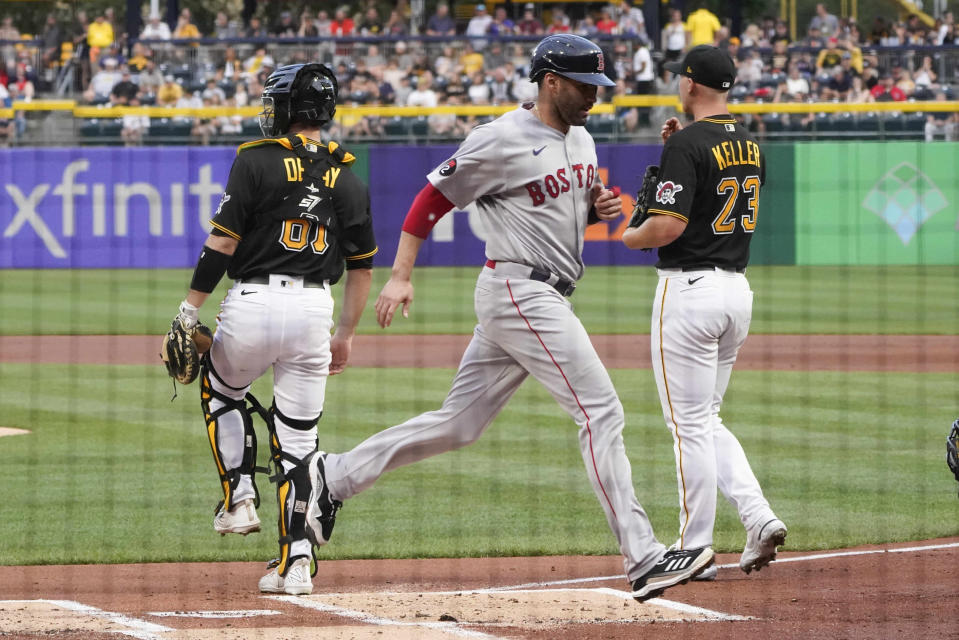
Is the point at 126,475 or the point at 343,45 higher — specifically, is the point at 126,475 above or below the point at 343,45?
below

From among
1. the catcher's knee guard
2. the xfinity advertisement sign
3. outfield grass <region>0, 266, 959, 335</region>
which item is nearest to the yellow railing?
the xfinity advertisement sign

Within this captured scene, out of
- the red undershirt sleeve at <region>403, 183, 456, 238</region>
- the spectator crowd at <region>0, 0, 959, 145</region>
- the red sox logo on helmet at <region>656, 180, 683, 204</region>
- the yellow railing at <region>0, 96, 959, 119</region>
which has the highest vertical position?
the spectator crowd at <region>0, 0, 959, 145</region>

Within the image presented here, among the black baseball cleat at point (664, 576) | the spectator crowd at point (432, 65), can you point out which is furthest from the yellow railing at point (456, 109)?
the black baseball cleat at point (664, 576)

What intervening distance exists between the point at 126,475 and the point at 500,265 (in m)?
3.88

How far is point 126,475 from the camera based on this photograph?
8109 millimetres

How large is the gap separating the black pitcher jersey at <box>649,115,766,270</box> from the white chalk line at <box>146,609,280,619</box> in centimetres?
192

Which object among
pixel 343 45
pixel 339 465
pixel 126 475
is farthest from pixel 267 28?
pixel 339 465

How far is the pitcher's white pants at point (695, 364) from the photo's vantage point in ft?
17.1

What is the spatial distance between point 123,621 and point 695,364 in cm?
220

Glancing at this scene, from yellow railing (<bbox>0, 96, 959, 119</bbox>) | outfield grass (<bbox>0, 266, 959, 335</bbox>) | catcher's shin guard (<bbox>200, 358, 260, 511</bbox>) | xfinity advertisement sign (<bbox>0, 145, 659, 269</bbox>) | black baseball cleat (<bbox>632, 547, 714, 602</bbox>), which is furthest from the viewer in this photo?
yellow railing (<bbox>0, 96, 959, 119</bbox>)

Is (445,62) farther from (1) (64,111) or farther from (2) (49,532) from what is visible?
(2) (49,532)

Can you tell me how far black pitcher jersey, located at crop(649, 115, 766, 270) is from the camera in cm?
521

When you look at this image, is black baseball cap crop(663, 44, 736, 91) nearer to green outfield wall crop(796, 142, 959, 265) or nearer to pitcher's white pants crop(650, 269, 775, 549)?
pitcher's white pants crop(650, 269, 775, 549)

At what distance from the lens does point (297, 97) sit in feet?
17.0
